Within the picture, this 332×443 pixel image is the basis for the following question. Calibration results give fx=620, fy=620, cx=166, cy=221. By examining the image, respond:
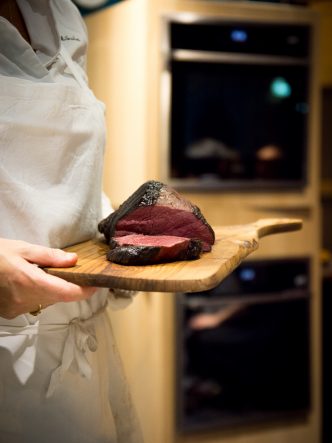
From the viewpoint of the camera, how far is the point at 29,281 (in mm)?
783

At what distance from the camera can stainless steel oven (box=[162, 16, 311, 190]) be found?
2.13 meters

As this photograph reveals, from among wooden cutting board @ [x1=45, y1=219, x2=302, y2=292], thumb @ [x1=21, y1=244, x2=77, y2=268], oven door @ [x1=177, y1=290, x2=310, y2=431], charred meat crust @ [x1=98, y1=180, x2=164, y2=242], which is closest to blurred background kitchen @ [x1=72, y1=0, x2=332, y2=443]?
oven door @ [x1=177, y1=290, x2=310, y2=431]

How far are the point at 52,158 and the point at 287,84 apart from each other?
1.52 m

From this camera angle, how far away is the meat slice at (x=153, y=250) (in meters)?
0.84

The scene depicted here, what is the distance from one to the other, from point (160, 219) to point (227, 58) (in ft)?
4.26

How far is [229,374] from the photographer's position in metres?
2.30

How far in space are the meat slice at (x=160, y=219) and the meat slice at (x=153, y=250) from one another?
0.07 m

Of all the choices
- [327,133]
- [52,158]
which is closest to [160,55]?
[52,158]

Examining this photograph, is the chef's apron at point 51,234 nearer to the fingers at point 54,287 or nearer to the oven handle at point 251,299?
the fingers at point 54,287

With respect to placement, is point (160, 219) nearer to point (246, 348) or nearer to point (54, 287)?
point (54, 287)

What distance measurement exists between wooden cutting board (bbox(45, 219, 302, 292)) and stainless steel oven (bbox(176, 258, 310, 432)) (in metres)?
1.26

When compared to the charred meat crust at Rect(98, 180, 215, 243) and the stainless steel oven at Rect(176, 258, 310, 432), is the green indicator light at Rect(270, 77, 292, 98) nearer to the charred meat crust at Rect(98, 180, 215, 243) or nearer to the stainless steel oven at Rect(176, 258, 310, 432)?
the stainless steel oven at Rect(176, 258, 310, 432)

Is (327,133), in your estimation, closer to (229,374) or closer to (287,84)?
(287,84)

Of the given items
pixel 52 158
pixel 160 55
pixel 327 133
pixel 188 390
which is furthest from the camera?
pixel 327 133
